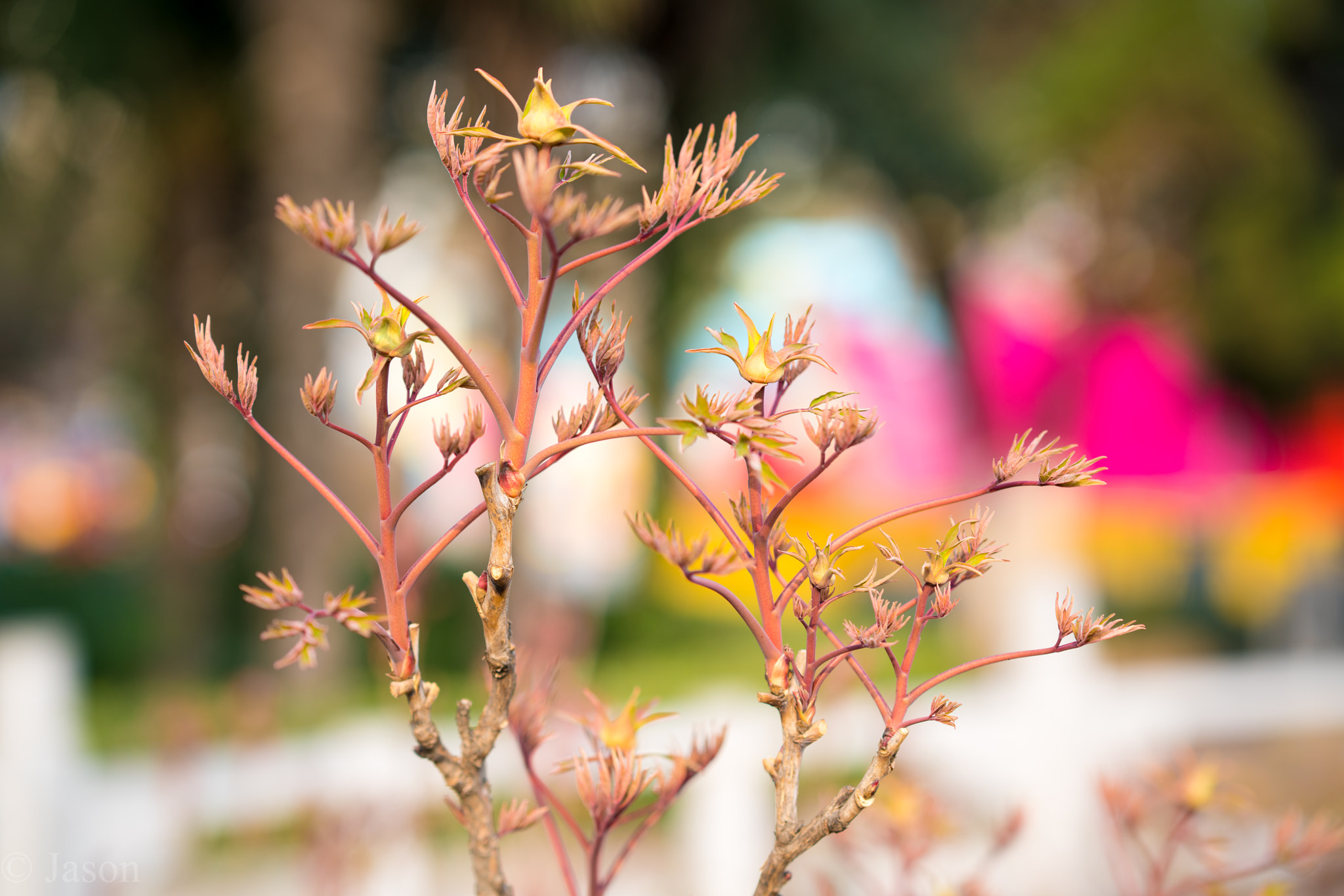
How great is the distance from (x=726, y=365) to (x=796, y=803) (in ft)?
29.7

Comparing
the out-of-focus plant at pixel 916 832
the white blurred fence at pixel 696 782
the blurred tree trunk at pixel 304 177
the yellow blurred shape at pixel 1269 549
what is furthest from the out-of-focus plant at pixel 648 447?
the yellow blurred shape at pixel 1269 549

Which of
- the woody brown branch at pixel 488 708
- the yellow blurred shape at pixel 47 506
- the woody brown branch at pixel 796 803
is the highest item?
the yellow blurred shape at pixel 47 506

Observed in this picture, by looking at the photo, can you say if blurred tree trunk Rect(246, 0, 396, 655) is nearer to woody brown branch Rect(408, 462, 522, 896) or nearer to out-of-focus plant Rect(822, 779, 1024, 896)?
out-of-focus plant Rect(822, 779, 1024, 896)

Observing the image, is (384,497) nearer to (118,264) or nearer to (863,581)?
(863,581)

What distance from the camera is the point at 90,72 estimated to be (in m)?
4.54

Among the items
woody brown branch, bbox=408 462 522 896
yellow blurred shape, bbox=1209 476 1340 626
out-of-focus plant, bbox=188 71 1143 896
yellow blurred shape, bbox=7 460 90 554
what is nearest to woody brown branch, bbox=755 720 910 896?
out-of-focus plant, bbox=188 71 1143 896

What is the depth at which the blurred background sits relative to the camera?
6.48 feet

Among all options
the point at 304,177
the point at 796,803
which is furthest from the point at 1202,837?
the point at 304,177

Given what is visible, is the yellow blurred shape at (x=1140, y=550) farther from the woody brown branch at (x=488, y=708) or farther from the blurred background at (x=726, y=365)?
the woody brown branch at (x=488, y=708)

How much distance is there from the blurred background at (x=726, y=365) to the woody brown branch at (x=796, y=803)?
0.65 metres

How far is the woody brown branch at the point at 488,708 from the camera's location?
0.38 m

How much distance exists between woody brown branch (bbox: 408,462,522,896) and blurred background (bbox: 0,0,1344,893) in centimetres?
58

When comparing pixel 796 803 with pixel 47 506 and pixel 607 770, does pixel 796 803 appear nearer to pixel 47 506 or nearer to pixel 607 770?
pixel 607 770

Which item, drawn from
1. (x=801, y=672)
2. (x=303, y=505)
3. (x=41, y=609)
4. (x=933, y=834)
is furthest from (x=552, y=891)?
(x=41, y=609)
